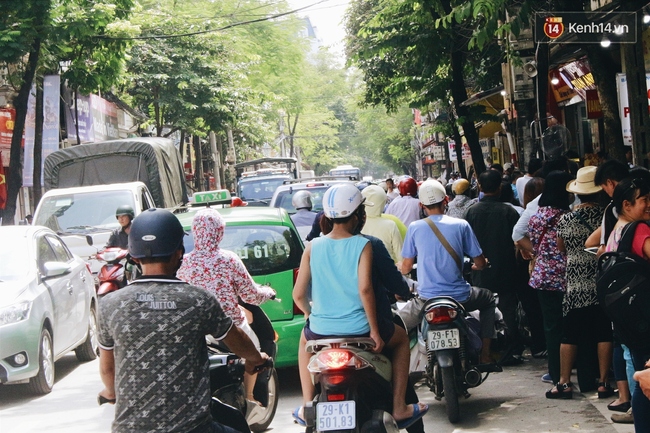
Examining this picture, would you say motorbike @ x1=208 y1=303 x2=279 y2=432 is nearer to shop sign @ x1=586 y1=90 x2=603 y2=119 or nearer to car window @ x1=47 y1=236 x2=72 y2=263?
car window @ x1=47 y1=236 x2=72 y2=263

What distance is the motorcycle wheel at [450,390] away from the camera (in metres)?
7.06

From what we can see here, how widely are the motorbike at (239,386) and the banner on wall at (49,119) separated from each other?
16.1 m

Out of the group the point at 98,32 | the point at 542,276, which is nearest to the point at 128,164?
the point at 98,32

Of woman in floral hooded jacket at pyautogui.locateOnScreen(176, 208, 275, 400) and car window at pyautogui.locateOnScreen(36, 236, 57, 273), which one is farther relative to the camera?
car window at pyautogui.locateOnScreen(36, 236, 57, 273)

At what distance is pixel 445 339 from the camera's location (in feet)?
23.2

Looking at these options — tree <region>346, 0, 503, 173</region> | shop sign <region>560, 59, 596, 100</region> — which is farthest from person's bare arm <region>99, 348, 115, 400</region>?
shop sign <region>560, 59, 596, 100</region>

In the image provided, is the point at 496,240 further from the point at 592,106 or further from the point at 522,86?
the point at 522,86

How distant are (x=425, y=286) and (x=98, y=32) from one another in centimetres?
1530

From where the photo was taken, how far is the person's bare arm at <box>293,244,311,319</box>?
5746 mm

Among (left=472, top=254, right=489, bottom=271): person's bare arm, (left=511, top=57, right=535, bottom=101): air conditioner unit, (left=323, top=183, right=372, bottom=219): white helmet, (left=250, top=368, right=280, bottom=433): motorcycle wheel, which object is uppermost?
(left=511, top=57, right=535, bottom=101): air conditioner unit

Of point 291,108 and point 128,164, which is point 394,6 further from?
point 291,108

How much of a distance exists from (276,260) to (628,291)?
4.15 meters

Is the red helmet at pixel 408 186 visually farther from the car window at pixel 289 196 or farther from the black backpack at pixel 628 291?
the black backpack at pixel 628 291

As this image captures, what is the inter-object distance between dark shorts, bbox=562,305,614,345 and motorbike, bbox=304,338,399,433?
260 cm
